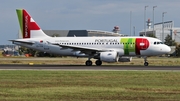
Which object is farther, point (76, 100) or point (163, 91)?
point (163, 91)

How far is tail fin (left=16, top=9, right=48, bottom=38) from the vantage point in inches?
2041

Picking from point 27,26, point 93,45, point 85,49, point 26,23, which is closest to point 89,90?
point 85,49

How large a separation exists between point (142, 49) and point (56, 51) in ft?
32.0

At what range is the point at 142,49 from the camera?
47625 millimetres

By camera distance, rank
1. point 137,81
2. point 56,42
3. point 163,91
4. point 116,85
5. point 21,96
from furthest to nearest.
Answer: point 56,42 < point 137,81 < point 116,85 < point 163,91 < point 21,96

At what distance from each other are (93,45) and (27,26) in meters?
8.17

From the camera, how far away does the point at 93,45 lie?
49469mm

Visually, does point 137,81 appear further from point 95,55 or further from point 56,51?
point 56,51

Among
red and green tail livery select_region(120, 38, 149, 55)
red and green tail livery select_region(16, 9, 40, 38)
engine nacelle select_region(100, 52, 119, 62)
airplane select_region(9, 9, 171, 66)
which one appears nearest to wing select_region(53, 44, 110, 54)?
airplane select_region(9, 9, 171, 66)

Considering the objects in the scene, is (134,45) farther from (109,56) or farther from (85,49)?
(85,49)

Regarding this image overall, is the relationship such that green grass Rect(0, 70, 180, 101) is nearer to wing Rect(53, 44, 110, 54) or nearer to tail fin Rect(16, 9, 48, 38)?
wing Rect(53, 44, 110, 54)

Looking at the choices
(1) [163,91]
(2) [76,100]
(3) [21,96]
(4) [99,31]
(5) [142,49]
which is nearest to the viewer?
(2) [76,100]

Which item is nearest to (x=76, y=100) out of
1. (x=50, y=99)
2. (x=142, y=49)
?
(x=50, y=99)

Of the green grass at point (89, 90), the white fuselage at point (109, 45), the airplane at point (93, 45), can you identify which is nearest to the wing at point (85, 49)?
the airplane at point (93, 45)
